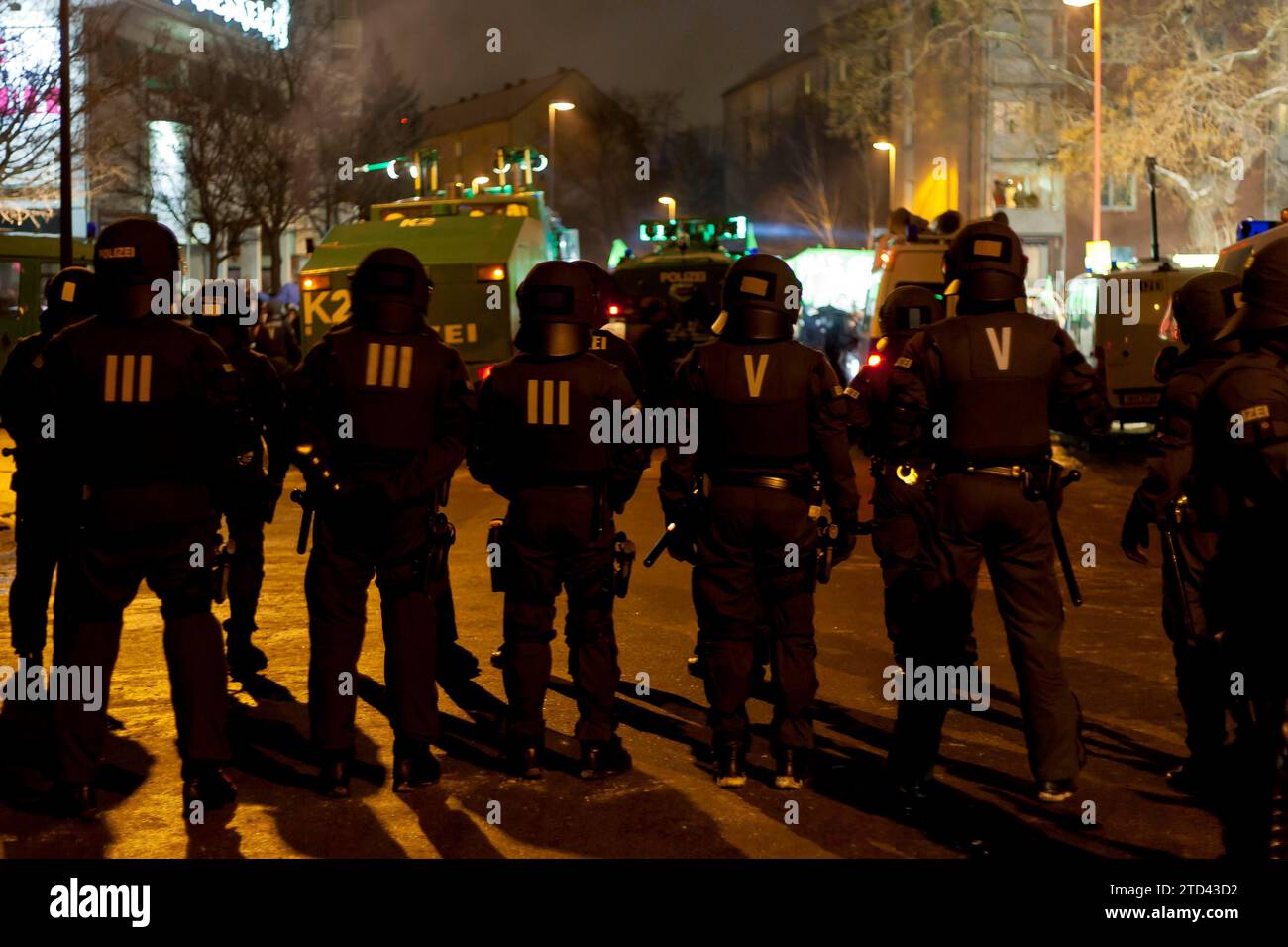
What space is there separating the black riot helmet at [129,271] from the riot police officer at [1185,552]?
3.63 meters

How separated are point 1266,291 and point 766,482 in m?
1.91

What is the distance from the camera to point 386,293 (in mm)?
5516

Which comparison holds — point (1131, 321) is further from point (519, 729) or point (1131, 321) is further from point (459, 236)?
point (519, 729)

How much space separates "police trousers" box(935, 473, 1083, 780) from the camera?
5.25 meters

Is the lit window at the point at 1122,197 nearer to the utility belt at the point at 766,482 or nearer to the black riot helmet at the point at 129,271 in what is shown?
the utility belt at the point at 766,482

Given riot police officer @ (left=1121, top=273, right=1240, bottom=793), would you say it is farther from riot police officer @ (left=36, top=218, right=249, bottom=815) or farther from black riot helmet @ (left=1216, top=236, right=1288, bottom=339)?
riot police officer @ (left=36, top=218, right=249, bottom=815)

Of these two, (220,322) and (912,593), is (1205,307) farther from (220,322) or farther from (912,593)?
(220,322)

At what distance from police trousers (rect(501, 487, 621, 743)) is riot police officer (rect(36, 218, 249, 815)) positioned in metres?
1.11

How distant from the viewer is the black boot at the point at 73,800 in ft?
17.0

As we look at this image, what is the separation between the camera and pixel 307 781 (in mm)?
5656

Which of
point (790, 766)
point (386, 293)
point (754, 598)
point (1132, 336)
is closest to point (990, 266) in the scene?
point (754, 598)

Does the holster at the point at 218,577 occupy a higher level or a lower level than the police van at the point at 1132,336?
lower

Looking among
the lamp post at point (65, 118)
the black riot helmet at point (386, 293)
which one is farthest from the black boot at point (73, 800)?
the lamp post at point (65, 118)
